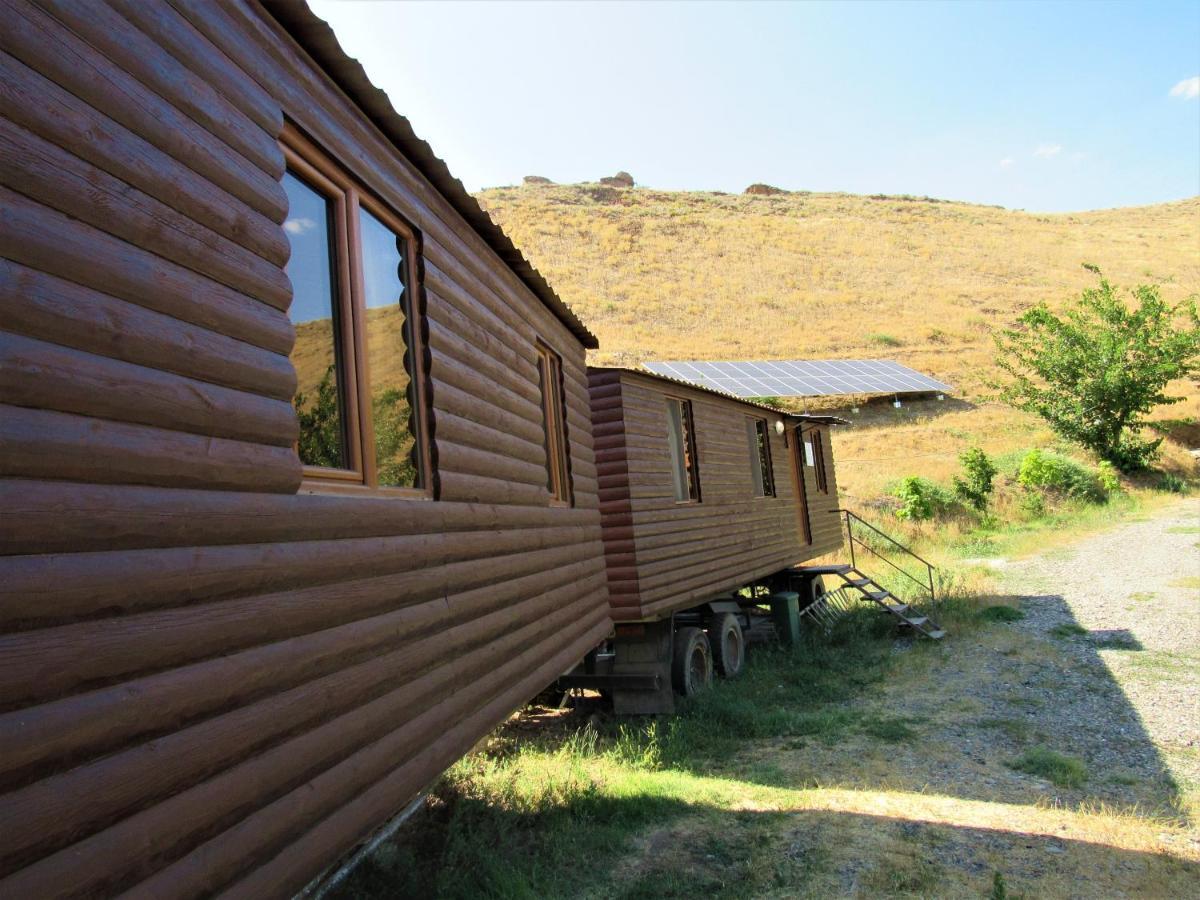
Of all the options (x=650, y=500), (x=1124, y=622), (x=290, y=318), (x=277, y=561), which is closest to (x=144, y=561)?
(x=277, y=561)

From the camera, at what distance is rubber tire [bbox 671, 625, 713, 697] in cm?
1013

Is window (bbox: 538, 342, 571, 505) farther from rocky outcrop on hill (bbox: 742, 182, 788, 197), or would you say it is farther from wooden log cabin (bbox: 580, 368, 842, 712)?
rocky outcrop on hill (bbox: 742, 182, 788, 197)

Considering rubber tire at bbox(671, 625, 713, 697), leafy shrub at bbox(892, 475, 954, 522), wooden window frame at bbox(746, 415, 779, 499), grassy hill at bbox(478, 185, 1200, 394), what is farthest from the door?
grassy hill at bbox(478, 185, 1200, 394)

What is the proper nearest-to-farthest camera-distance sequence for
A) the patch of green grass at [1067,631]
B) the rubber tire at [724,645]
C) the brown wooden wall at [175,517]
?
the brown wooden wall at [175,517] < the rubber tire at [724,645] < the patch of green grass at [1067,631]

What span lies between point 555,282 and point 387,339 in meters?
41.1

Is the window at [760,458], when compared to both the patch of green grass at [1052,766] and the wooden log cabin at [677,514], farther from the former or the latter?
the patch of green grass at [1052,766]

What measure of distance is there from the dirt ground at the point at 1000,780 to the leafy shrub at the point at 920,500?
8.64m

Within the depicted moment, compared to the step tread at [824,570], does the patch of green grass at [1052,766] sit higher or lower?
lower

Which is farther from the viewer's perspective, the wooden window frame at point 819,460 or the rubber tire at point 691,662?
the wooden window frame at point 819,460

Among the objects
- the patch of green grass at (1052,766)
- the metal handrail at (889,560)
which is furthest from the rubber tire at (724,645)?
the metal handrail at (889,560)

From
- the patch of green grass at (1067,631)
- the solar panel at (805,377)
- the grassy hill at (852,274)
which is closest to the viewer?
the patch of green grass at (1067,631)

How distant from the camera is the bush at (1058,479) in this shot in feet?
77.0

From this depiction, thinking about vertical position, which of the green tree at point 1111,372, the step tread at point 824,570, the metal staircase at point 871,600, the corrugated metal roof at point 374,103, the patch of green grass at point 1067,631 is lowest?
the patch of green grass at point 1067,631

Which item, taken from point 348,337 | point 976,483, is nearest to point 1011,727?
point 348,337
